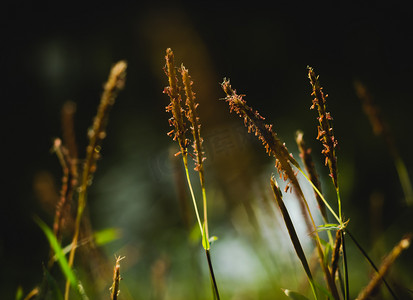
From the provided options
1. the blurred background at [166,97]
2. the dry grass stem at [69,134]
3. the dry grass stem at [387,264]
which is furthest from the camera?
the blurred background at [166,97]

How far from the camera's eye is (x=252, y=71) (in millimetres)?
3326

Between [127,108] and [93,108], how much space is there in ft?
1.16

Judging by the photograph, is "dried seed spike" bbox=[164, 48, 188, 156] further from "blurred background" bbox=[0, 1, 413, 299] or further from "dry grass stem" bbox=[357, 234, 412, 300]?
"blurred background" bbox=[0, 1, 413, 299]

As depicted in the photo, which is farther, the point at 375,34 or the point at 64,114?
the point at 375,34

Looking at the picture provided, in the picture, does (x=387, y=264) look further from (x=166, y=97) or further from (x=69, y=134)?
(x=166, y=97)

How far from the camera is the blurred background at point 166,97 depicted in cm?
256

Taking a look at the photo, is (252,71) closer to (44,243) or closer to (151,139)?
(151,139)

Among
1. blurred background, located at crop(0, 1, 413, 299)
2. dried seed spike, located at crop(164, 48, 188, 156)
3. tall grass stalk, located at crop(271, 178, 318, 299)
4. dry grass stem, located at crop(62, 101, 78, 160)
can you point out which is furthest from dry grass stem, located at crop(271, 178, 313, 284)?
blurred background, located at crop(0, 1, 413, 299)

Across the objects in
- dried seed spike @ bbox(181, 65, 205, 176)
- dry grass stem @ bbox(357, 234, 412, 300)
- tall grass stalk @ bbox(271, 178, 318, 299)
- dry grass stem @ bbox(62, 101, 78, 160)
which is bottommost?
dry grass stem @ bbox(357, 234, 412, 300)

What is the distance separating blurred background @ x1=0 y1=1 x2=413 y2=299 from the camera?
2.56m

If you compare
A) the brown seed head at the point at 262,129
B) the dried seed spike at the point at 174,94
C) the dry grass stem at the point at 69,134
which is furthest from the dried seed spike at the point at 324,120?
the dry grass stem at the point at 69,134

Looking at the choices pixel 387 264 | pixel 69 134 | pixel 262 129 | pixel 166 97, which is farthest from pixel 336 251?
pixel 166 97

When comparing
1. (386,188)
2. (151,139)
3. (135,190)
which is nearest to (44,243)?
(135,190)

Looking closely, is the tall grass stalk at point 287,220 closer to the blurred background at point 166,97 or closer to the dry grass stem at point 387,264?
the dry grass stem at point 387,264
